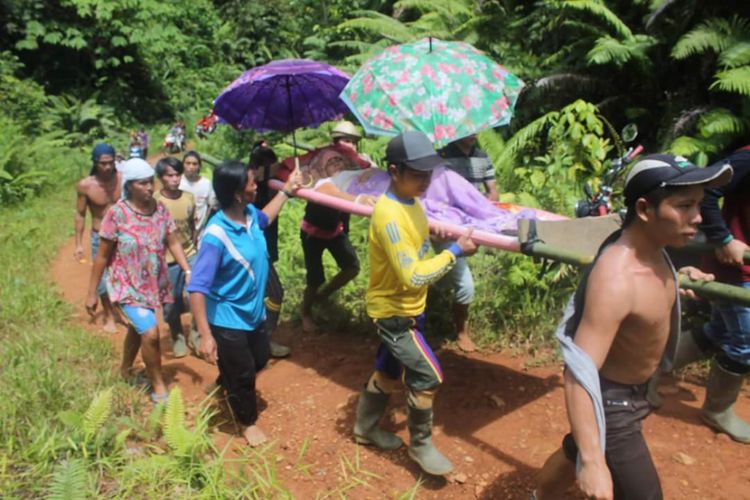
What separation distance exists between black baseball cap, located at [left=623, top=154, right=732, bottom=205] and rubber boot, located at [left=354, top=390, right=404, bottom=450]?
1.97m

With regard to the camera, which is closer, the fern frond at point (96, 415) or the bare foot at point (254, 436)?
the fern frond at point (96, 415)

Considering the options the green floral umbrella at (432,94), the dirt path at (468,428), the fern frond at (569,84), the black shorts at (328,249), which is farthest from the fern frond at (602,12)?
the dirt path at (468,428)

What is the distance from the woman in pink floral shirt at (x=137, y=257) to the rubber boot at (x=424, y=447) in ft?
5.70

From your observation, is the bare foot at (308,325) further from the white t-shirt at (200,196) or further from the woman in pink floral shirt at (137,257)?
the woman in pink floral shirt at (137,257)

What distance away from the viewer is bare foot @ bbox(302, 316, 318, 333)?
17.2ft

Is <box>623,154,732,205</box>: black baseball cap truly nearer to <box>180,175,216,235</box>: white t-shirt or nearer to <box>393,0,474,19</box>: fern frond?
<box>180,175,216,235</box>: white t-shirt

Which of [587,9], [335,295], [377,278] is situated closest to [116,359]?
[335,295]

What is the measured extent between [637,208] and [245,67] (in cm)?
1839

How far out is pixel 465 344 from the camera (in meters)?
4.59

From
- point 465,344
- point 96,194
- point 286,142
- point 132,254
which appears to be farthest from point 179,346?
point 286,142

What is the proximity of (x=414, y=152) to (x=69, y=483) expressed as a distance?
2121 mm

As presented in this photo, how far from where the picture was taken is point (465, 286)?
4.29m

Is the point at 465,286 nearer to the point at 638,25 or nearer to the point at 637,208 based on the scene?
the point at 637,208

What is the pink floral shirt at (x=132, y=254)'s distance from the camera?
3930mm
